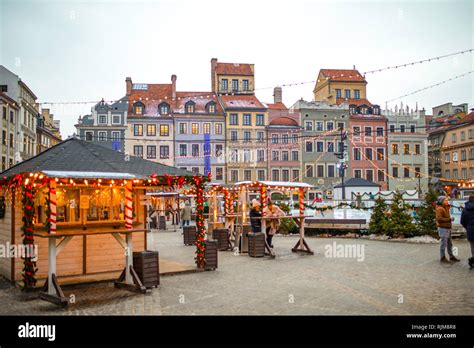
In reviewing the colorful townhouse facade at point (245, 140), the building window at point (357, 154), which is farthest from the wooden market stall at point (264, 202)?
the building window at point (357, 154)

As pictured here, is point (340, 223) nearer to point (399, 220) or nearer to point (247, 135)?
point (399, 220)

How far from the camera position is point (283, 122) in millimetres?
54438

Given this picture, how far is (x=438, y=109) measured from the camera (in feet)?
229

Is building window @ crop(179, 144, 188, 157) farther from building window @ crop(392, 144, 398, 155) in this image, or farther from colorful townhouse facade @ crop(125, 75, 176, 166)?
building window @ crop(392, 144, 398, 155)

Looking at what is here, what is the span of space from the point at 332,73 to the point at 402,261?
49210mm

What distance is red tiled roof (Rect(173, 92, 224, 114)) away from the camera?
53.8m

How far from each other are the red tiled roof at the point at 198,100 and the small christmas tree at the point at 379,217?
34.3 meters

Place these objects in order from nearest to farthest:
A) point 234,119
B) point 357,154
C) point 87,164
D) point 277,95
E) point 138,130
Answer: point 87,164
point 138,130
point 234,119
point 357,154
point 277,95

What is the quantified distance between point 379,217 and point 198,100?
36.5m

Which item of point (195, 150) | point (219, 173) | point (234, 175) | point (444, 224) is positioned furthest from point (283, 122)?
point (444, 224)

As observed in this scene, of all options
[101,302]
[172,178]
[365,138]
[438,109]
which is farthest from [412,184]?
[101,302]

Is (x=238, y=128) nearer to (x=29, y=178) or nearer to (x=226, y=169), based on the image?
(x=226, y=169)

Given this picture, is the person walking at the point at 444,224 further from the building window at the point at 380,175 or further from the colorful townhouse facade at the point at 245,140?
the building window at the point at 380,175

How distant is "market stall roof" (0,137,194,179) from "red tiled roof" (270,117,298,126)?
134ft
